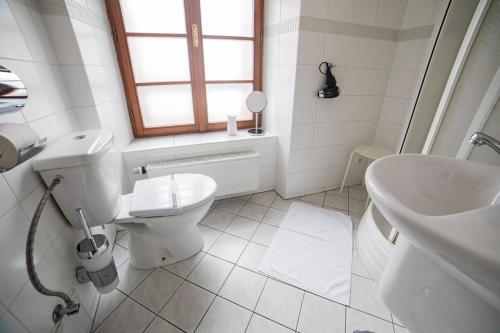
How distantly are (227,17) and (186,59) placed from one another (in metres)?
0.48

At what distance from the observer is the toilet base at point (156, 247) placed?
119 centimetres

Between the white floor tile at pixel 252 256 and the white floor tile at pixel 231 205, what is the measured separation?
0.40 m

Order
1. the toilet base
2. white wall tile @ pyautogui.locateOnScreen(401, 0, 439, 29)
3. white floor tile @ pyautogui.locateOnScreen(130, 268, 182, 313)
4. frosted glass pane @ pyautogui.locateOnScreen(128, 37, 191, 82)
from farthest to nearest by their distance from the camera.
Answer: frosted glass pane @ pyautogui.locateOnScreen(128, 37, 191, 82)
white wall tile @ pyautogui.locateOnScreen(401, 0, 439, 29)
the toilet base
white floor tile @ pyautogui.locateOnScreen(130, 268, 182, 313)

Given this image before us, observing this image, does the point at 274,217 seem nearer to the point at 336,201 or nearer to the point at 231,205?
the point at 231,205

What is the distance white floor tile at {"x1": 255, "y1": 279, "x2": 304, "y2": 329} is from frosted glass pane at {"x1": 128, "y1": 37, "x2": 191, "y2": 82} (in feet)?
5.59

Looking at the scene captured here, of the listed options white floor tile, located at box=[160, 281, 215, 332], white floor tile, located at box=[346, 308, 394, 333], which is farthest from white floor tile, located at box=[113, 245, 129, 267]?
white floor tile, located at box=[346, 308, 394, 333]

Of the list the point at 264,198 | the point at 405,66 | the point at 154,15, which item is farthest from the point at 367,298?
the point at 154,15

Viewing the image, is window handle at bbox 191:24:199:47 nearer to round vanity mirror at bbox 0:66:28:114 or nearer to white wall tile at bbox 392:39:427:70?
round vanity mirror at bbox 0:66:28:114

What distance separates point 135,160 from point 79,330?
3.26 feet

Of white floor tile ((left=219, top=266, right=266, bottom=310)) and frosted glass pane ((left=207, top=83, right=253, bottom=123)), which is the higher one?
frosted glass pane ((left=207, top=83, right=253, bottom=123))

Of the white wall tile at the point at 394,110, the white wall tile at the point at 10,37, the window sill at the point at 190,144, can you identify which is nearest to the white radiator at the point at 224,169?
the window sill at the point at 190,144

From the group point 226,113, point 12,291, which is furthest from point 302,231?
point 12,291

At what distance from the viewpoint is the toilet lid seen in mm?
1019

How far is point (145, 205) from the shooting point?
3.41 ft
